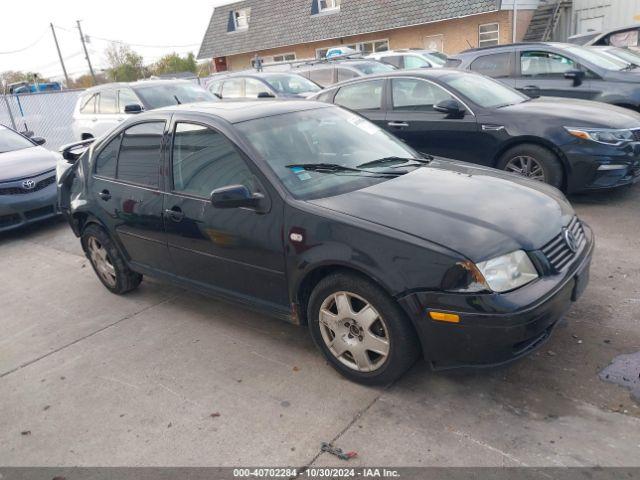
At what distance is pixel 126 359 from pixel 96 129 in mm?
8048

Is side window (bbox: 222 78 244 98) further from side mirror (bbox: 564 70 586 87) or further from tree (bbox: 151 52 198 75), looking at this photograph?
tree (bbox: 151 52 198 75)

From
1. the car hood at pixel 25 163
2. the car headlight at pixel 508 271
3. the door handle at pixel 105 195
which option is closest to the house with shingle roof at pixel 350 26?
the car hood at pixel 25 163

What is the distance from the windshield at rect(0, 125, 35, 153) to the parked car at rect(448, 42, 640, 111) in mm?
7224

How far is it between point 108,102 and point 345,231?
9100mm

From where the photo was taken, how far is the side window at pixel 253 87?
11593 mm

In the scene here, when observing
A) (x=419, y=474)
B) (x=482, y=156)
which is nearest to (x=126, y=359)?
(x=419, y=474)

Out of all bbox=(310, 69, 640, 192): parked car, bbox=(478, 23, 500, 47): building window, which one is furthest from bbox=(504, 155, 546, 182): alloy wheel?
bbox=(478, 23, 500, 47): building window

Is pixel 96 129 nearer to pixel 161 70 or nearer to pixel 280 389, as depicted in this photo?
pixel 280 389

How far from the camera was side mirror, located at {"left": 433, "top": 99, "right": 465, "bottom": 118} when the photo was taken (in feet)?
20.5

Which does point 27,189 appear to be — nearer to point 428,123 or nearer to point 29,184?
point 29,184

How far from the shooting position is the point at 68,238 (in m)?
7.27

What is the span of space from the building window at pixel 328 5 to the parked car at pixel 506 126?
22.0 m

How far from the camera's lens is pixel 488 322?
2689 millimetres

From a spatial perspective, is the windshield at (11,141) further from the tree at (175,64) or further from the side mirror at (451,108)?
the tree at (175,64)
